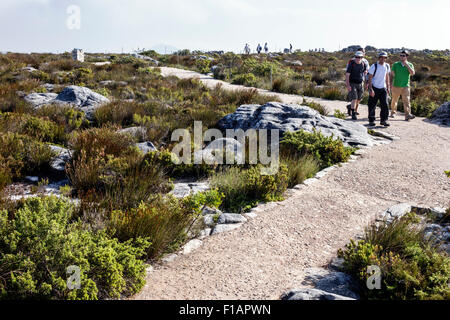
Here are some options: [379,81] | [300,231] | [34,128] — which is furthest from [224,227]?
[379,81]

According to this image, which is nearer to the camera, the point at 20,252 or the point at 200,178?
the point at 20,252

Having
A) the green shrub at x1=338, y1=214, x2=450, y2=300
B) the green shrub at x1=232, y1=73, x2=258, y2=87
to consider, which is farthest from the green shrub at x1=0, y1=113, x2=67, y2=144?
the green shrub at x1=232, y1=73, x2=258, y2=87

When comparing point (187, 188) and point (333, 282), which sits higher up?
point (187, 188)

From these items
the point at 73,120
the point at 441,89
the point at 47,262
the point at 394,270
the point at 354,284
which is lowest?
the point at 354,284

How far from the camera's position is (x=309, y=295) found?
2.87 m

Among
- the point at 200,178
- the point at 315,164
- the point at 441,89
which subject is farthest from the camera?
the point at 441,89

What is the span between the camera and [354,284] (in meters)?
3.30

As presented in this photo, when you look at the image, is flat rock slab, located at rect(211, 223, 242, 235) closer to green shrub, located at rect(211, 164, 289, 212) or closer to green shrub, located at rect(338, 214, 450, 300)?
green shrub, located at rect(211, 164, 289, 212)

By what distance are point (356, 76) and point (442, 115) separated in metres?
4.00

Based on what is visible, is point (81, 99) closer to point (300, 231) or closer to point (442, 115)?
point (300, 231)

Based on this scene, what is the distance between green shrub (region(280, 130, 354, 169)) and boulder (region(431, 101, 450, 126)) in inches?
243

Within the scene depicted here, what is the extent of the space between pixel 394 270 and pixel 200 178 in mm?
3922
